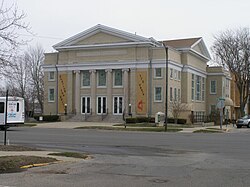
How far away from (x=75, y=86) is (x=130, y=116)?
9931mm

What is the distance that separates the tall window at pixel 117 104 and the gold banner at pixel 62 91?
7.54 m

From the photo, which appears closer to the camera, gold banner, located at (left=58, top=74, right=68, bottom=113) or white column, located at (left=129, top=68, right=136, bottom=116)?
white column, located at (left=129, top=68, right=136, bottom=116)

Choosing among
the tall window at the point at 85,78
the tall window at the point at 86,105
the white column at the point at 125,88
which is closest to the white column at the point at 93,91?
the tall window at the point at 86,105

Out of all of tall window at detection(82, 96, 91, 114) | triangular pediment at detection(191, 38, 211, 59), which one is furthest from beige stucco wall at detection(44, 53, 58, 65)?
triangular pediment at detection(191, 38, 211, 59)

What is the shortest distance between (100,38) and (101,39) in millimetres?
224

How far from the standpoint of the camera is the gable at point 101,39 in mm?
60094

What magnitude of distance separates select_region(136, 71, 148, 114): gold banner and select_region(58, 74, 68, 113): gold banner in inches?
428

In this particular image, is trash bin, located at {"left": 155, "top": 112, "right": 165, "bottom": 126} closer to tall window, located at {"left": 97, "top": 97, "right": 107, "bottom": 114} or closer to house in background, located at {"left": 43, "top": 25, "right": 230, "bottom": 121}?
house in background, located at {"left": 43, "top": 25, "right": 230, "bottom": 121}

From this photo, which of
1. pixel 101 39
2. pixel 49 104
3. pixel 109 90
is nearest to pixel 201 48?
pixel 101 39

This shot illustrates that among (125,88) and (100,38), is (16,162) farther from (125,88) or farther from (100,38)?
(100,38)

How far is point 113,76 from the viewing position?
60.2 m

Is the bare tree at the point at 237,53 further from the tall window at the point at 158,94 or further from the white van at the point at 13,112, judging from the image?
the white van at the point at 13,112

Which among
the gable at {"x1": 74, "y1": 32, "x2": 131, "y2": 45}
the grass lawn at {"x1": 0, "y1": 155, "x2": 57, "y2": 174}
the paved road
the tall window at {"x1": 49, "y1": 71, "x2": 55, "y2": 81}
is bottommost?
the paved road

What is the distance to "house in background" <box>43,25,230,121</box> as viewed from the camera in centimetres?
5803
